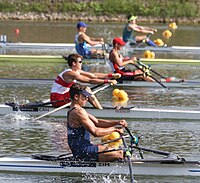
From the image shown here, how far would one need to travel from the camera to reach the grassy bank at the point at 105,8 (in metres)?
45.7

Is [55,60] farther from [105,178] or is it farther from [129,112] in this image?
[105,178]

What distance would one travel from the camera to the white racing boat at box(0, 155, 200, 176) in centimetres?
1084

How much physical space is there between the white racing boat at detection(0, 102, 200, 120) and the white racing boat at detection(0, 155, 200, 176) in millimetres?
4239

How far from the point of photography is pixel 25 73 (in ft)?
76.0

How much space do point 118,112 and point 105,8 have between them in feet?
103

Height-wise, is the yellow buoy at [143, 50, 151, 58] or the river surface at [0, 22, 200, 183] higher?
the yellow buoy at [143, 50, 151, 58]

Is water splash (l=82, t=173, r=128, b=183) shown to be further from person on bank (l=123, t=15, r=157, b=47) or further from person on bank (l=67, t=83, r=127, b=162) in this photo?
person on bank (l=123, t=15, r=157, b=47)

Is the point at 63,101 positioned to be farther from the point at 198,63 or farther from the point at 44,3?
the point at 44,3

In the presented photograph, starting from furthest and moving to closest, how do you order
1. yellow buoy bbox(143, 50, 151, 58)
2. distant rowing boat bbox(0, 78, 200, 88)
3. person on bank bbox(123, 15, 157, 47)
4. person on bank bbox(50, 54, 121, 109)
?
person on bank bbox(123, 15, 157, 47), yellow buoy bbox(143, 50, 151, 58), distant rowing boat bbox(0, 78, 200, 88), person on bank bbox(50, 54, 121, 109)

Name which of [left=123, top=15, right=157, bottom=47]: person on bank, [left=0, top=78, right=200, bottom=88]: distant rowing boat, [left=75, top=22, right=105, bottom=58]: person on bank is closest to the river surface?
[left=0, top=78, right=200, bottom=88]: distant rowing boat

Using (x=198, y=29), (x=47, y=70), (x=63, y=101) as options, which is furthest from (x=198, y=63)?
(x=198, y=29)

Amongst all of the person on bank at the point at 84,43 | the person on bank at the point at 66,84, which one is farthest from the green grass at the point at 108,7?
the person on bank at the point at 66,84

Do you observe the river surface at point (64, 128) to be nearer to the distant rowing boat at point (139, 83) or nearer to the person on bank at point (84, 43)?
the distant rowing boat at point (139, 83)

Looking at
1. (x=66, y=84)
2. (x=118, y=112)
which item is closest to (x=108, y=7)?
(x=118, y=112)
